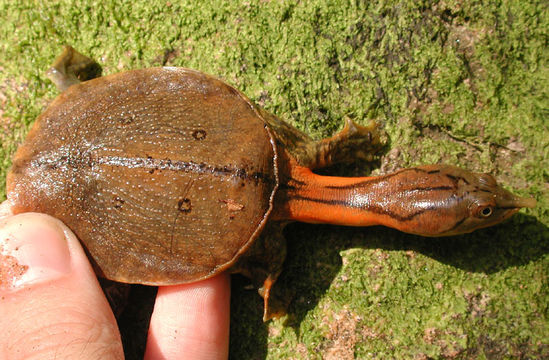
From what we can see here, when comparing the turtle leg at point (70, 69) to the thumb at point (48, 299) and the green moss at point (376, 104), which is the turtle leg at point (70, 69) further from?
the thumb at point (48, 299)

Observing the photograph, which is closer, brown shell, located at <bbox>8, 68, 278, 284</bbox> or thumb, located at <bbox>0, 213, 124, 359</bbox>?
thumb, located at <bbox>0, 213, 124, 359</bbox>

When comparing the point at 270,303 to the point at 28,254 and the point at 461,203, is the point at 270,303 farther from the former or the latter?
the point at 28,254

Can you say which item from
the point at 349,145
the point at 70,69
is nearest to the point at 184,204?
the point at 349,145

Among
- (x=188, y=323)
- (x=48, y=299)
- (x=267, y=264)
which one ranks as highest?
(x=48, y=299)

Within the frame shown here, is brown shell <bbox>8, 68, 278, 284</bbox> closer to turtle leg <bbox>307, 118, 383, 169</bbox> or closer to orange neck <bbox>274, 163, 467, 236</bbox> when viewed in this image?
orange neck <bbox>274, 163, 467, 236</bbox>

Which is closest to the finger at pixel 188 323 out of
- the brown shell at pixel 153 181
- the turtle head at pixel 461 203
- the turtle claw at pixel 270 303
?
the brown shell at pixel 153 181

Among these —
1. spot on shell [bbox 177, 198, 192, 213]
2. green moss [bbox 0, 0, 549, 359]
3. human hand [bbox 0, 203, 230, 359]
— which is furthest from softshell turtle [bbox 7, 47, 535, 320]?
green moss [bbox 0, 0, 549, 359]
